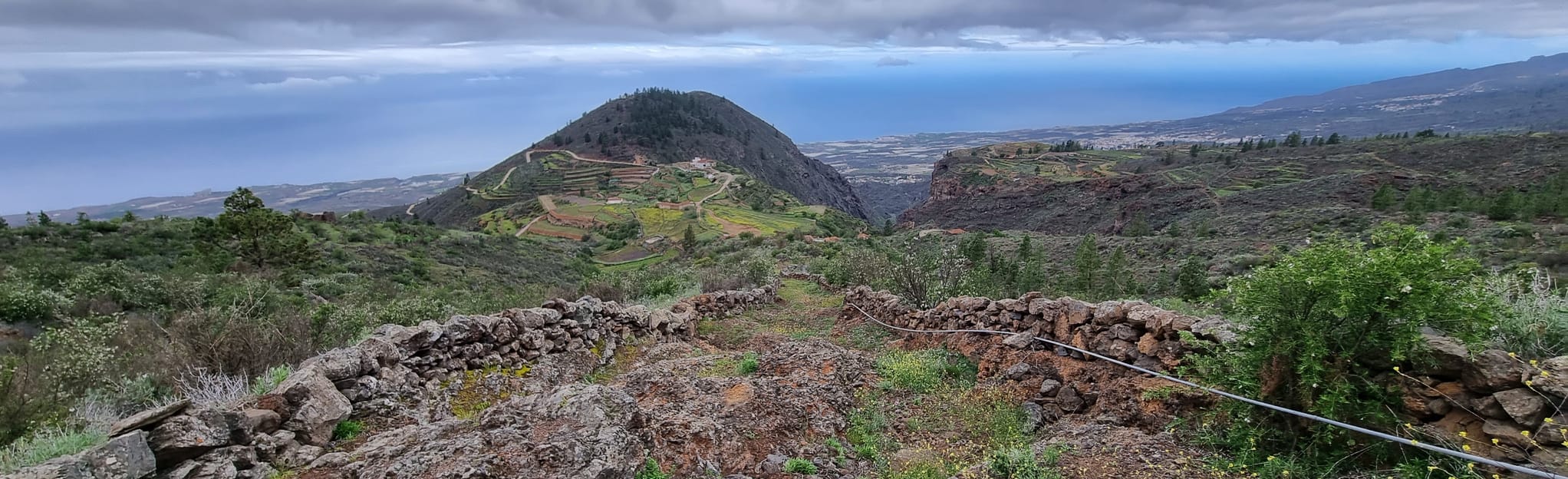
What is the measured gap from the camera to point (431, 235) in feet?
124

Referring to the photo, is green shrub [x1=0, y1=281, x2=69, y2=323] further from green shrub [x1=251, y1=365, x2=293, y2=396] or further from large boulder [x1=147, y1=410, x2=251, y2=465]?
large boulder [x1=147, y1=410, x2=251, y2=465]

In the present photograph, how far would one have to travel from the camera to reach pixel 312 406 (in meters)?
5.18

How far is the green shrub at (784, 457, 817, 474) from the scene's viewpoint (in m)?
5.25

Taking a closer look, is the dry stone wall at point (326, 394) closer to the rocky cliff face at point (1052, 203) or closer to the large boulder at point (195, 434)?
the large boulder at point (195, 434)

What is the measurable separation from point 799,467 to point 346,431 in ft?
13.1

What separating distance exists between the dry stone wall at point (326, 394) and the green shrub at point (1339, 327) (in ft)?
22.6

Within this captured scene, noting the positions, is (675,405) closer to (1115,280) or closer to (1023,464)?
(1023,464)

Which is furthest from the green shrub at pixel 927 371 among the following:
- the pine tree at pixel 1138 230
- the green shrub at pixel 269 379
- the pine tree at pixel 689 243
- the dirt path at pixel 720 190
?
the dirt path at pixel 720 190

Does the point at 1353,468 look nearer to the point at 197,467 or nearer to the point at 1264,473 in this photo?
the point at 1264,473

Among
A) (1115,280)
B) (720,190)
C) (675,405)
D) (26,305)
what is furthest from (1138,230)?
(26,305)

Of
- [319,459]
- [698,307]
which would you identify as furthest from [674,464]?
[698,307]

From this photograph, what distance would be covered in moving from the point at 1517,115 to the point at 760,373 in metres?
252

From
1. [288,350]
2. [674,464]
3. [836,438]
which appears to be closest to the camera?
[674,464]

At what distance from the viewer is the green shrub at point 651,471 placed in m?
4.65
